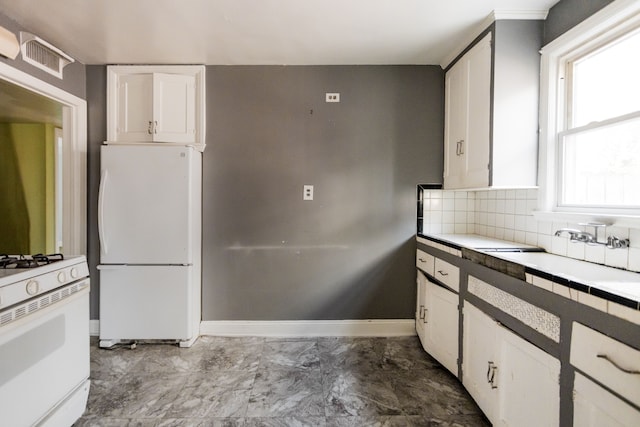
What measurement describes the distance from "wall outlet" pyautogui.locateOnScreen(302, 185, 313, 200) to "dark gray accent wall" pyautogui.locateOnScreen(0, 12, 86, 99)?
80.2 inches

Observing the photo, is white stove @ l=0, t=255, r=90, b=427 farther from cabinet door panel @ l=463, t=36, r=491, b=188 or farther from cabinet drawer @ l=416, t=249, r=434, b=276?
cabinet door panel @ l=463, t=36, r=491, b=188

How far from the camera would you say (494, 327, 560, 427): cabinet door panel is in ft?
3.84

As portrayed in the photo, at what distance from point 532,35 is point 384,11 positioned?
930 millimetres

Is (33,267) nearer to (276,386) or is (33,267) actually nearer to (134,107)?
(276,386)

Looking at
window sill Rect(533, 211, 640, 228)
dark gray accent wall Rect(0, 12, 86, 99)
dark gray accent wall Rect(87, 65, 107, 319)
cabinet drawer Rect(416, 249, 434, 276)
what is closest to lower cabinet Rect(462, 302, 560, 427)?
cabinet drawer Rect(416, 249, 434, 276)

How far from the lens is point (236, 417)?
1.71 metres

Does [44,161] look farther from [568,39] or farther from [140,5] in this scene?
[568,39]

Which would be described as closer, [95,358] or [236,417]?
[236,417]

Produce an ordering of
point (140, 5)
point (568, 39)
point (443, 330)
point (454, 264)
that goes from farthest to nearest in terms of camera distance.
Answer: point (443, 330), point (454, 264), point (140, 5), point (568, 39)

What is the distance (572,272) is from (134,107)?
320 centimetres

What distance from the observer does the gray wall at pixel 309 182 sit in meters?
2.66

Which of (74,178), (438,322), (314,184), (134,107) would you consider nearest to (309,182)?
(314,184)

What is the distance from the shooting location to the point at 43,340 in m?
1.37

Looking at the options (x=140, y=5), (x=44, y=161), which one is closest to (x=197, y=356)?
(x=140, y=5)
